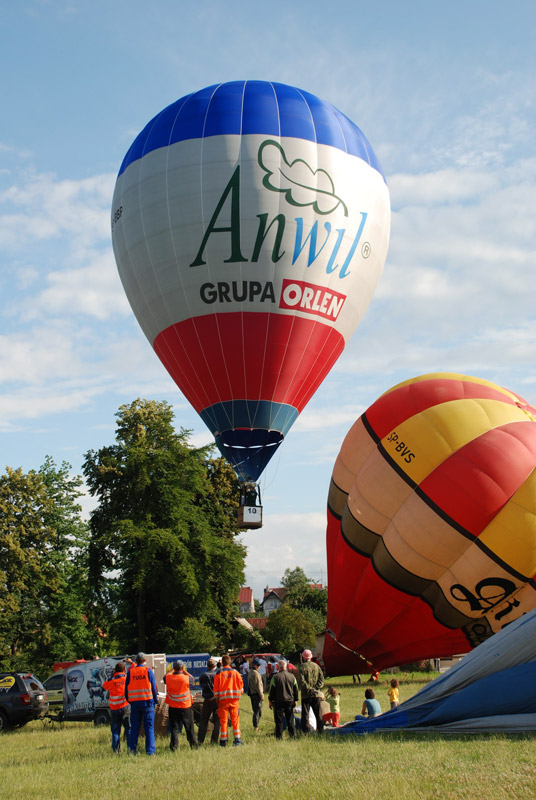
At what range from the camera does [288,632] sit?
39.5m

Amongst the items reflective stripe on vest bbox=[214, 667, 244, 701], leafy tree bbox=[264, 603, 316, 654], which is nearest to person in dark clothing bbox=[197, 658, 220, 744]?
reflective stripe on vest bbox=[214, 667, 244, 701]

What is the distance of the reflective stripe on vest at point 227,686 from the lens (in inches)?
405

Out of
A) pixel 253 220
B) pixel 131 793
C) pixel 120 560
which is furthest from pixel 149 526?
pixel 131 793

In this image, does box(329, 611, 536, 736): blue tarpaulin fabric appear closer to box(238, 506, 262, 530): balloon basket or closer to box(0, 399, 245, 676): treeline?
box(238, 506, 262, 530): balloon basket

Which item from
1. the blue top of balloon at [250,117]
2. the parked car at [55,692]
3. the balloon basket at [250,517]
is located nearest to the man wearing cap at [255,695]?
the balloon basket at [250,517]

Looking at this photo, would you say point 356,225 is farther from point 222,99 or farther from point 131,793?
point 131,793

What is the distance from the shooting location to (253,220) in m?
19.3

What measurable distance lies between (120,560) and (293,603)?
118ft

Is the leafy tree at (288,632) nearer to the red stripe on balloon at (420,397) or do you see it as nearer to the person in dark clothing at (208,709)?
the red stripe on balloon at (420,397)

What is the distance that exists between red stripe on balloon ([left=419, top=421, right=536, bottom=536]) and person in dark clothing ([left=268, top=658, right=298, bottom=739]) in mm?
6228

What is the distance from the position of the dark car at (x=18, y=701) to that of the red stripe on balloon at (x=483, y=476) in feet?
30.7

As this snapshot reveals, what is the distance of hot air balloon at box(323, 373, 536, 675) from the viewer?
15258 mm

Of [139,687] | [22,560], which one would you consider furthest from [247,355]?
[22,560]

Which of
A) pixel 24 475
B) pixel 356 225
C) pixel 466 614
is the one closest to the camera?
pixel 466 614
